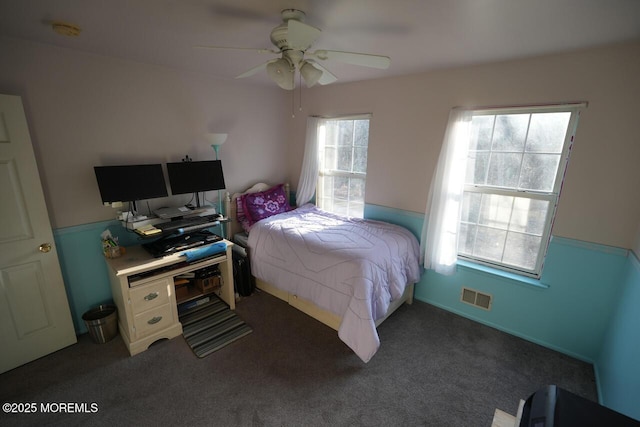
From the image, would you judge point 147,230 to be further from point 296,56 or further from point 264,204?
point 296,56

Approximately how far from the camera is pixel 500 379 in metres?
2.03

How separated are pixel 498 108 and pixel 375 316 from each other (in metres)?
2.01

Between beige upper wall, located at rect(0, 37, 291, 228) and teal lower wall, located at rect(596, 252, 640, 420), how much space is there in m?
3.54

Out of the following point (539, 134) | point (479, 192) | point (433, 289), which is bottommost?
point (433, 289)

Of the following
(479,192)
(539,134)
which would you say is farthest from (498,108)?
(479,192)

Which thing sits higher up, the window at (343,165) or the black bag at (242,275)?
the window at (343,165)

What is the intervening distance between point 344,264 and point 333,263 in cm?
11

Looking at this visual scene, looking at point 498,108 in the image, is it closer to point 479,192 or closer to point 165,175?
point 479,192

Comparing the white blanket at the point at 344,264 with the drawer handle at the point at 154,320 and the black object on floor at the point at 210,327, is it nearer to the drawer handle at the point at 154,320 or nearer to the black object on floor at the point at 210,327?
the black object on floor at the point at 210,327

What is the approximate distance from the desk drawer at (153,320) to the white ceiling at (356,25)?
2012mm

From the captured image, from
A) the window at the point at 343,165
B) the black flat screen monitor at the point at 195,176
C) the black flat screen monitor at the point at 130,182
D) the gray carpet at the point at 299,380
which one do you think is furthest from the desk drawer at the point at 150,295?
the window at the point at 343,165

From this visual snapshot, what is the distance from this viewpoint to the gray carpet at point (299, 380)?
5.68ft

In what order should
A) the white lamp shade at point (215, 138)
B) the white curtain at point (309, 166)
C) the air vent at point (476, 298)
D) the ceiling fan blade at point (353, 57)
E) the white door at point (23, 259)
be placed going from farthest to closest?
1. the white curtain at point (309, 166)
2. the white lamp shade at point (215, 138)
3. the air vent at point (476, 298)
4. the white door at point (23, 259)
5. the ceiling fan blade at point (353, 57)

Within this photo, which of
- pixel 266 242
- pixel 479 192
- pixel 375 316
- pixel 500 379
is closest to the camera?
pixel 500 379
